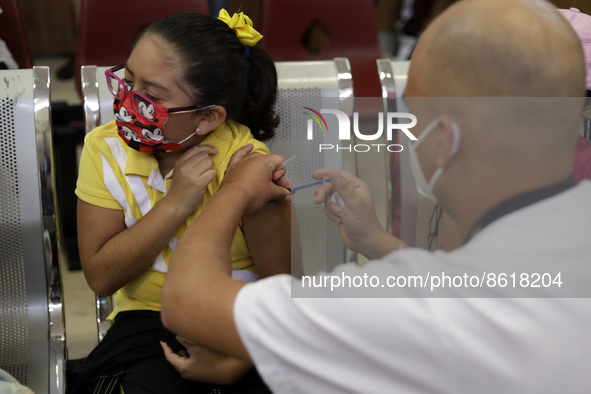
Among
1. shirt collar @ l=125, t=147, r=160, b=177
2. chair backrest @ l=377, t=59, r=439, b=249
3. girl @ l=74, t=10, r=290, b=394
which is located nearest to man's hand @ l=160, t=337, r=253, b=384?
girl @ l=74, t=10, r=290, b=394

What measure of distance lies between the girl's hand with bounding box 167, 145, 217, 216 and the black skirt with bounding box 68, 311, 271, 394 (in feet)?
0.98

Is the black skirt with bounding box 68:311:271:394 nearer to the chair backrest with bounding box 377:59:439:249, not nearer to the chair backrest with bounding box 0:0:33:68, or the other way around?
the chair backrest with bounding box 377:59:439:249

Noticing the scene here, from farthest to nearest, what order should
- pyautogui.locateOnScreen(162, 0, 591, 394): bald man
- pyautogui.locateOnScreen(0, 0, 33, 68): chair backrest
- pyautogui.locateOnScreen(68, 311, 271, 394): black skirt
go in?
pyautogui.locateOnScreen(0, 0, 33, 68): chair backrest → pyautogui.locateOnScreen(68, 311, 271, 394): black skirt → pyautogui.locateOnScreen(162, 0, 591, 394): bald man

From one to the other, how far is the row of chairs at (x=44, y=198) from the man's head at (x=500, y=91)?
0.60 meters

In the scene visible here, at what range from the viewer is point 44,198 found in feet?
5.58

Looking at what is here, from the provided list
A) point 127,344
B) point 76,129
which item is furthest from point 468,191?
point 76,129

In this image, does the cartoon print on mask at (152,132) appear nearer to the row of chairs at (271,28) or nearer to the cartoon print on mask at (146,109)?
the cartoon print on mask at (146,109)

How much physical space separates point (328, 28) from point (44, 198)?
1.86m

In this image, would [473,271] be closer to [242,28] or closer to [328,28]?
[242,28]

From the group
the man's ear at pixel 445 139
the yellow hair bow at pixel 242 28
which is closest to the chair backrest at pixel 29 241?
the yellow hair bow at pixel 242 28

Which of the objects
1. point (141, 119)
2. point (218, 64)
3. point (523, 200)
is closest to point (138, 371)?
point (141, 119)

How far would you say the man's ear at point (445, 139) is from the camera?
998 mm

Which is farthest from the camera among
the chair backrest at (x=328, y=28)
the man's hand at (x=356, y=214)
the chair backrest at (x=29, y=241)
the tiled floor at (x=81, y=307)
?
the chair backrest at (x=328, y=28)

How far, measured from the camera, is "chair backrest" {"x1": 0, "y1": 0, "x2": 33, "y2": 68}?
109 inches
